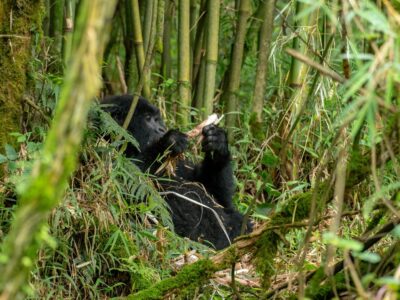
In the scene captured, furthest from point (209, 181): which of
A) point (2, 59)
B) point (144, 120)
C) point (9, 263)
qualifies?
point (9, 263)

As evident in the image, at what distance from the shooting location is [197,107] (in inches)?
232

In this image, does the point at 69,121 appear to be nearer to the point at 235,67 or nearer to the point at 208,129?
the point at 208,129

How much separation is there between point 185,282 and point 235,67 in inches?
123

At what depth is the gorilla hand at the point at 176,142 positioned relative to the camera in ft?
15.9

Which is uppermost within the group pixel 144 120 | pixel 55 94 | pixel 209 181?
pixel 55 94

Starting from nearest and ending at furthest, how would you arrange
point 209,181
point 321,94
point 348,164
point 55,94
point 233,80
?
point 348,164, point 55,94, point 321,94, point 209,181, point 233,80

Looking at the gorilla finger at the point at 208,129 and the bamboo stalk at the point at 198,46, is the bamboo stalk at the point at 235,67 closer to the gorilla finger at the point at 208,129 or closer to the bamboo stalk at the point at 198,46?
the bamboo stalk at the point at 198,46

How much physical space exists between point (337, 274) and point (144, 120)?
9.43 feet

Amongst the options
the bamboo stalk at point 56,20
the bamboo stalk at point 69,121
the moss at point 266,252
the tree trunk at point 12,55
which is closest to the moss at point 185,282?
the moss at point 266,252

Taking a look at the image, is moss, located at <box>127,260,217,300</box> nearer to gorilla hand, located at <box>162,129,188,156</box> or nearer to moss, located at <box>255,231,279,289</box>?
moss, located at <box>255,231,279,289</box>

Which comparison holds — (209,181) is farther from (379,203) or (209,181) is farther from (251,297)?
(379,203)

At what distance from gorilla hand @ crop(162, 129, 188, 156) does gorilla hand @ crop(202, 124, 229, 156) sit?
13 centimetres

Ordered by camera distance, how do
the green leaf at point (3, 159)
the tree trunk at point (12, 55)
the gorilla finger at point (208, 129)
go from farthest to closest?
the gorilla finger at point (208, 129)
the tree trunk at point (12, 55)
the green leaf at point (3, 159)

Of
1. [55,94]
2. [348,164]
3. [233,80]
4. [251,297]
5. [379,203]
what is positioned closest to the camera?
[379,203]
